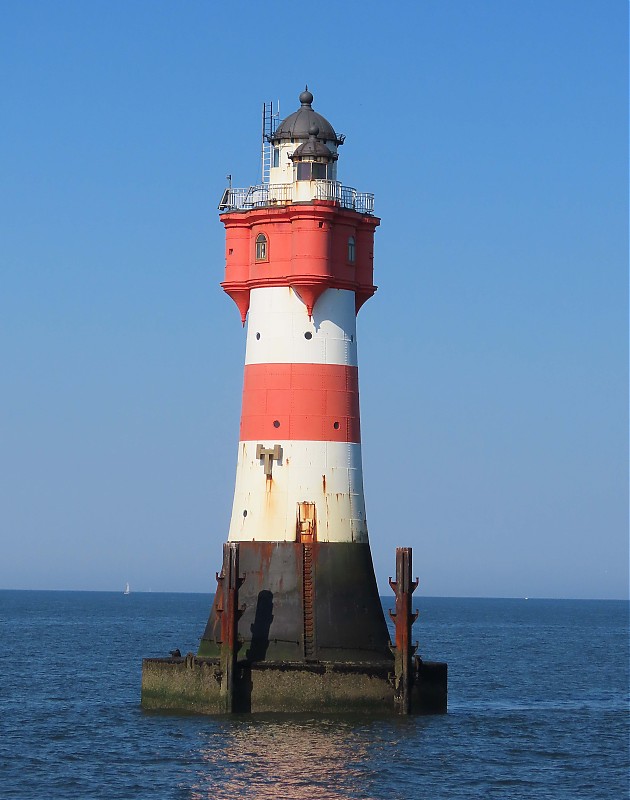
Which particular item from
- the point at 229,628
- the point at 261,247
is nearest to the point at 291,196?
the point at 261,247

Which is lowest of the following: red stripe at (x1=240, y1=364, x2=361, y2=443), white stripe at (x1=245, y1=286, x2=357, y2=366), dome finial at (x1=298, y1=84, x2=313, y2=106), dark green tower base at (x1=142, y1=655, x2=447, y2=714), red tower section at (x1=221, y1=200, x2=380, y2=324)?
dark green tower base at (x1=142, y1=655, x2=447, y2=714)

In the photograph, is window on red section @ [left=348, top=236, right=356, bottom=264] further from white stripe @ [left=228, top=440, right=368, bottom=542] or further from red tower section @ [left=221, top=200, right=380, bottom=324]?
white stripe @ [left=228, top=440, right=368, bottom=542]

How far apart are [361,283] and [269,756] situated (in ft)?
42.3

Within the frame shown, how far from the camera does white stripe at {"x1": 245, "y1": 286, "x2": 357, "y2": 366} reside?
40750 mm

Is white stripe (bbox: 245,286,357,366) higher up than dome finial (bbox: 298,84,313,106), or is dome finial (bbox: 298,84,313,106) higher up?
dome finial (bbox: 298,84,313,106)

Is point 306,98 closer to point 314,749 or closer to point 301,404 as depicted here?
→ point 301,404

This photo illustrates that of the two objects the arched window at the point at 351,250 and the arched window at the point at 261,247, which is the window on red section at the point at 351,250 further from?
the arched window at the point at 261,247

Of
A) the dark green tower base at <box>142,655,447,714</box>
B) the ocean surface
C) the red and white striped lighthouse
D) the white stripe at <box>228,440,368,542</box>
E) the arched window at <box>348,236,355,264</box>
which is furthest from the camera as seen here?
the arched window at <box>348,236,355,264</box>

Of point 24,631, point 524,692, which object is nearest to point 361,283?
point 524,692

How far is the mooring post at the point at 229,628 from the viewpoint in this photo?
38.0m

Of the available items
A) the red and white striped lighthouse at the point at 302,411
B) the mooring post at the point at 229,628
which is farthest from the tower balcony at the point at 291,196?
the mooring post at the point at 229,628

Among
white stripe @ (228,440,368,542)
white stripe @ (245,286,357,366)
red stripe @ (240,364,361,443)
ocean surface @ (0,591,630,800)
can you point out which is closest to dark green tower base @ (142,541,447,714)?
white stripe @ (228,440,368,542)

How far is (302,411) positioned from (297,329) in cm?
204

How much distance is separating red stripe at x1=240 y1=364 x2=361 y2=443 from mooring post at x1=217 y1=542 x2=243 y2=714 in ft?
11.4
